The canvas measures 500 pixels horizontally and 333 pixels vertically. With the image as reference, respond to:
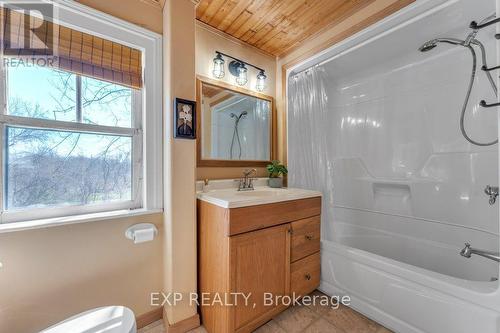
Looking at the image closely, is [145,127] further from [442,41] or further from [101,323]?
[442,41]

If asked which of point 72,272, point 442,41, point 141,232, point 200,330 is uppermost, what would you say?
point 442,41

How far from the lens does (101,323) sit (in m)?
0.92

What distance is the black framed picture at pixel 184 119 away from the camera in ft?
4.27

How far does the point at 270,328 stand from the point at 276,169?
1.26m

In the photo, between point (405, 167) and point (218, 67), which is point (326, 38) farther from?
point (405, 167)

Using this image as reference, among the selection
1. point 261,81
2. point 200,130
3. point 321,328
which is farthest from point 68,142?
point 321,328

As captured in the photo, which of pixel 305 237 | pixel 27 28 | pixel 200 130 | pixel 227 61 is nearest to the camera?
pixel 27 28

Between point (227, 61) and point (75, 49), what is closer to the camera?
point (75, 49)

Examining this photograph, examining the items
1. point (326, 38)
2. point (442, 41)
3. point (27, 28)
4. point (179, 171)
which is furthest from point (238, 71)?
point (442, 41)

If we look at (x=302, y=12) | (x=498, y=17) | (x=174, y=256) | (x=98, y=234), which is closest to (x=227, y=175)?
(x=174, y=256)

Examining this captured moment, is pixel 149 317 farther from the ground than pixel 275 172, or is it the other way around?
pixel 275 172

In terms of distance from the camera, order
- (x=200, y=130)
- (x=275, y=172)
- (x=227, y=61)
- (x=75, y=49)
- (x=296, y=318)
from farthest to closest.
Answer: (x=275, y=172), (x=227, y=61), (x=200, y=130), (x=296, y=318), (x=75, y=49)

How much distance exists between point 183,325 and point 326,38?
8.50ft

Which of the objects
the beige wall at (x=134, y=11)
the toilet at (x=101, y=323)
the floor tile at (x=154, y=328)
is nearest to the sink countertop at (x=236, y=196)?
the toilet at (x=101, y=323)
